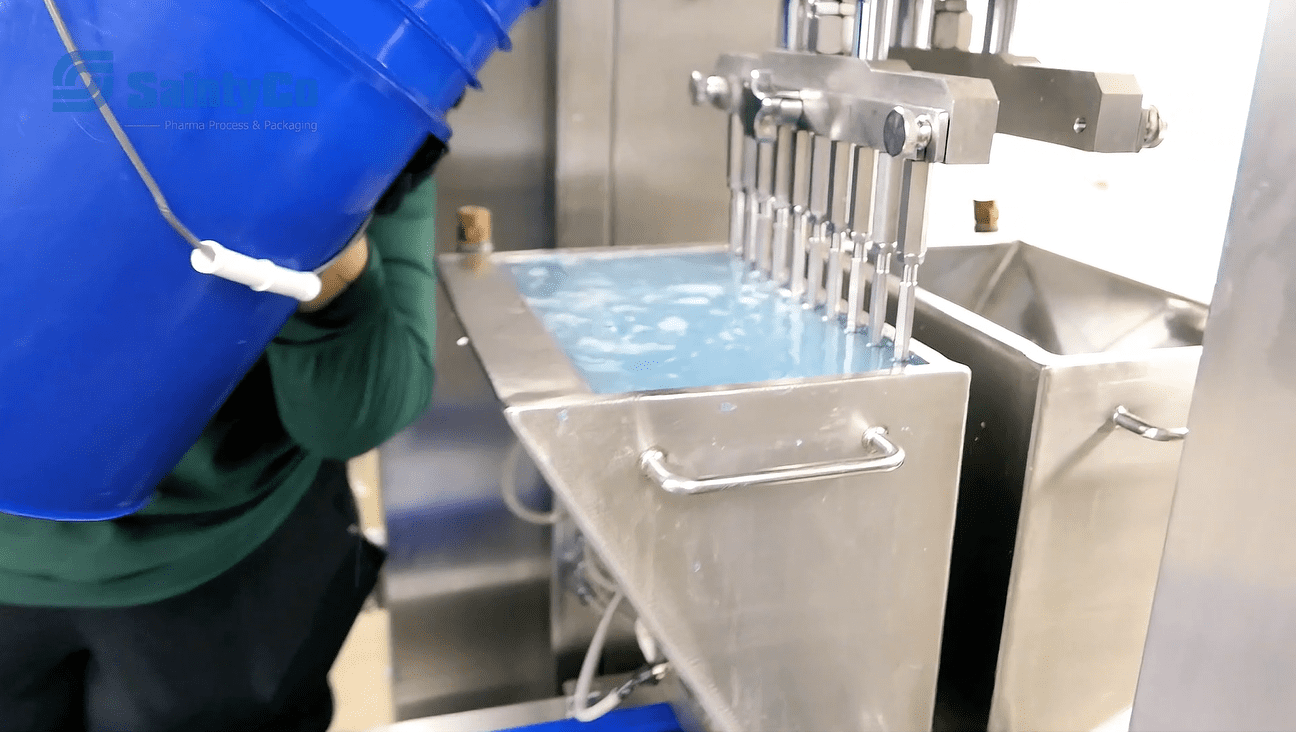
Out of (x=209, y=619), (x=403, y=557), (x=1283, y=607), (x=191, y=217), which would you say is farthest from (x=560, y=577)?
(x=1283, y=607)

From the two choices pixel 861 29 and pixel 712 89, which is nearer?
pixel 861 29

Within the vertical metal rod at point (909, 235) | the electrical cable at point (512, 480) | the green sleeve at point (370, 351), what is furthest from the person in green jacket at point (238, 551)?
the vertical metal rod at point (909, 235)

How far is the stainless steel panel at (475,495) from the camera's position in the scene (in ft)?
4.04

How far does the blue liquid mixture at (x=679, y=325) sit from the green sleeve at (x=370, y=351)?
0.12 m

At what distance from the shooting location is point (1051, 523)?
788 mm

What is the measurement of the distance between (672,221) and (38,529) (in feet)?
2.67

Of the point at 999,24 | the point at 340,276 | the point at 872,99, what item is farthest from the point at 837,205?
the point at 340,276

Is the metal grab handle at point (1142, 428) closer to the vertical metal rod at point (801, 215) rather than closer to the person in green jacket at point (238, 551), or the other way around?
the vertical metal rod at point (801, 215)

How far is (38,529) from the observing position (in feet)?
2.71

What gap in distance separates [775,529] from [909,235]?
25cm

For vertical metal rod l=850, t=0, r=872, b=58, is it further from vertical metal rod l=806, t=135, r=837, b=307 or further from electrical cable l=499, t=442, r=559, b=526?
electrical cable l=499, t=442, r=559, b=526

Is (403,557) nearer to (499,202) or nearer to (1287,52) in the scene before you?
(499,202)

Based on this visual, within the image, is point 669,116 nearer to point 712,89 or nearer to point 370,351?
point 712,89

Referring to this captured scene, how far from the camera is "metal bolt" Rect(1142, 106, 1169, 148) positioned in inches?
29.6
